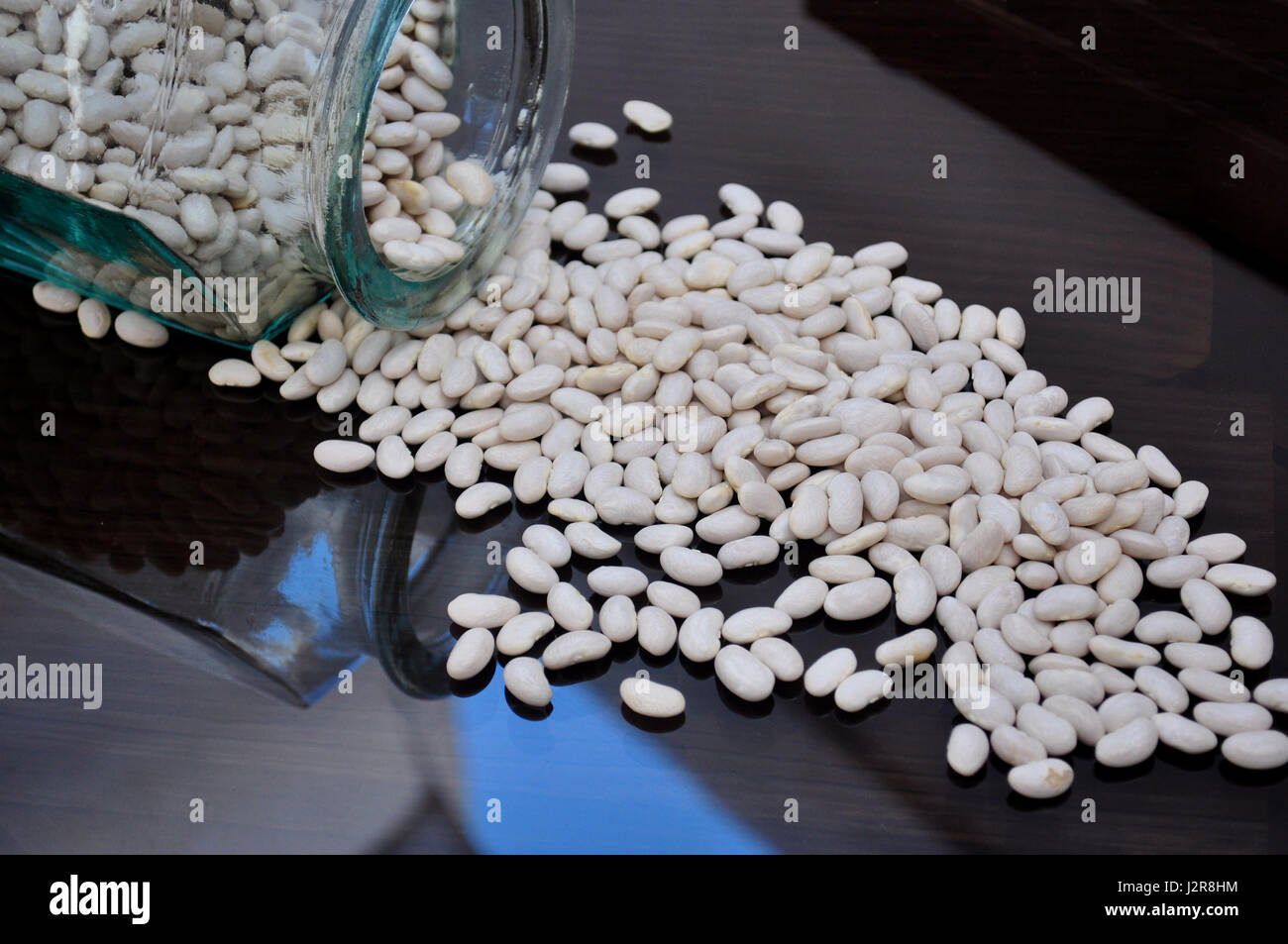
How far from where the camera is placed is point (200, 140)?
0.56 m

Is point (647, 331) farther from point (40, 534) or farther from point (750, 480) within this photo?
point (40, 534)

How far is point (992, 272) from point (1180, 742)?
286mm

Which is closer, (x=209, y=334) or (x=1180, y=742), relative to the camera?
A: (x=1180, y=742)

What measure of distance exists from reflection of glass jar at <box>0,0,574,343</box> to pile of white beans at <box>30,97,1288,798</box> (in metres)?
0.06

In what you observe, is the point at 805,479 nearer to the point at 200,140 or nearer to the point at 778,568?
the point at 778,568

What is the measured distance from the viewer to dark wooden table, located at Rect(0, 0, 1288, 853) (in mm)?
487

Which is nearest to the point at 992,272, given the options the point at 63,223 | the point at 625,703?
the point at 625,703

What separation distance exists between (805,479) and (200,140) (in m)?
0.29

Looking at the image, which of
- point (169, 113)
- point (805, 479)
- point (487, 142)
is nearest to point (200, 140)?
point (169, 113)

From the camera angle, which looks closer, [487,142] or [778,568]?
[778,568]

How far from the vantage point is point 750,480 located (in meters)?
0.57

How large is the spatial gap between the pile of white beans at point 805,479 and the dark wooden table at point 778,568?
15 millimetres

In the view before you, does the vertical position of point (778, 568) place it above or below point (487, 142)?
below

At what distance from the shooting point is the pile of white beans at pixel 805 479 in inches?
20.4
